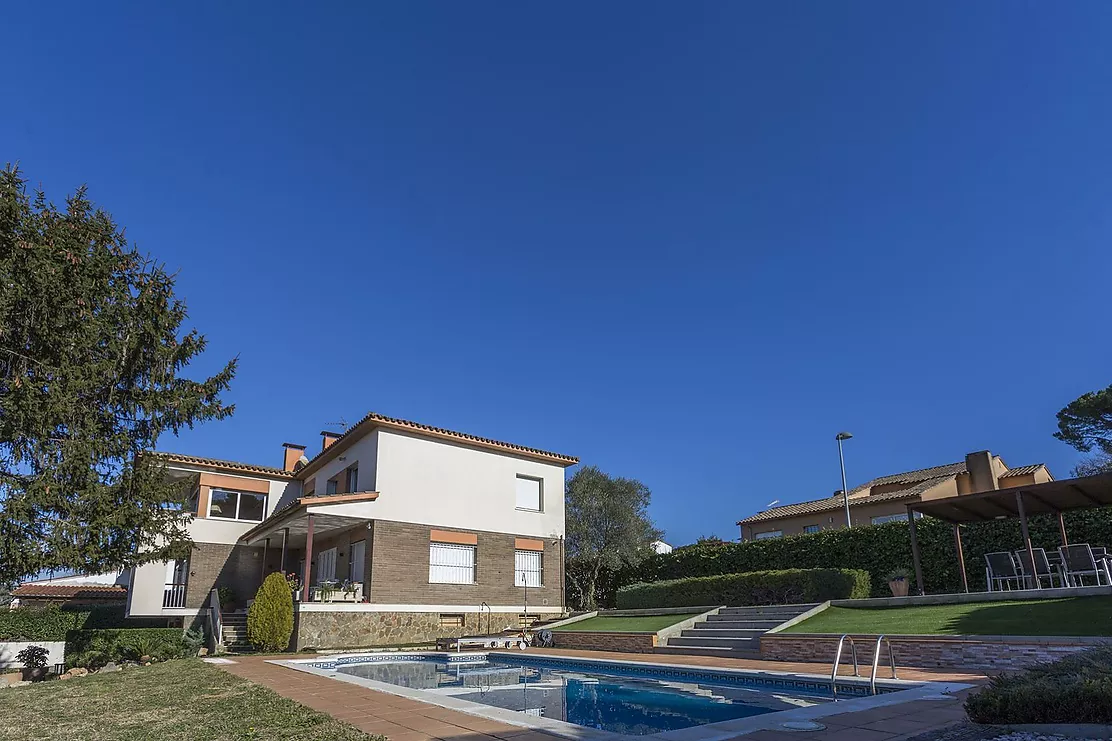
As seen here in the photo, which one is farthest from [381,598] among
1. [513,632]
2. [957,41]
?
[957,41]

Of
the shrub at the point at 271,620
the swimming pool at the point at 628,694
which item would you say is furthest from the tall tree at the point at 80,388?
the swimming pool at the point at 628,694

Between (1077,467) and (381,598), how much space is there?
42243mm

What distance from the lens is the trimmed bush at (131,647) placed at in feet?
55.3

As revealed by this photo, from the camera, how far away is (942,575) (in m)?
18.8

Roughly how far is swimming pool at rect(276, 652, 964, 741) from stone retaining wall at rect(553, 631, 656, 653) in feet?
7.74

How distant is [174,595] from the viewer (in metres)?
24.9

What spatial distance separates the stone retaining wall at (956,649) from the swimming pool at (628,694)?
2.01m

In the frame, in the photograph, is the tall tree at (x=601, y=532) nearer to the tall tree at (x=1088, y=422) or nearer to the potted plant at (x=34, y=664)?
the potted plant at (x=34, y=664)

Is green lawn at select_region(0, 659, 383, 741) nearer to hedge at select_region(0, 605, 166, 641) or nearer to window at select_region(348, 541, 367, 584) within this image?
window at select_region(348, 541, 367, 584)

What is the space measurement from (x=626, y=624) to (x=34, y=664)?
1617 centimetres

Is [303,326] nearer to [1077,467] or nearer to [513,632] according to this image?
[513,632]

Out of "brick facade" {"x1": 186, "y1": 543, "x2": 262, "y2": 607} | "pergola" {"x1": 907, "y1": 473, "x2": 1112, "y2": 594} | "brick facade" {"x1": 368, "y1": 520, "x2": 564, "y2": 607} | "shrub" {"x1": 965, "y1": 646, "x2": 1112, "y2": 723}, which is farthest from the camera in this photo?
"brick facade" {"x1": 186, "y1": 543, "x2": 262, "y2": 607}

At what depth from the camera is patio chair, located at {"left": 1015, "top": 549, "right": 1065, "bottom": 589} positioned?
13.8 meters

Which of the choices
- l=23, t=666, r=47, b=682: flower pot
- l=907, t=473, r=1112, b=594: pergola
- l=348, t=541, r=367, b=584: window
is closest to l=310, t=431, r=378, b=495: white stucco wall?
l=348, t=541, r=367, b=584: window
